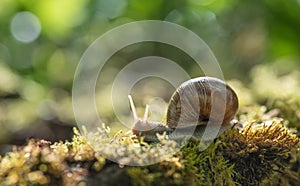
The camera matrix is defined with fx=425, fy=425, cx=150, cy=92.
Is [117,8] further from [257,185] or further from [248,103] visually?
[257,185]

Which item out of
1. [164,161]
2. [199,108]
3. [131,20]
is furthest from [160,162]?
[131,20]

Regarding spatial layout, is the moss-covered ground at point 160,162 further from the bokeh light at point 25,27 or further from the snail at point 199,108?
the bokeh light at point 25,27

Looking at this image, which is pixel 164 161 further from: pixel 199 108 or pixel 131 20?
pixel 131 20

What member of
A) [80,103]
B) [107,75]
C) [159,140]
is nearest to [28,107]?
[80,103]

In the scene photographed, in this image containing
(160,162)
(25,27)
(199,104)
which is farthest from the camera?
(25,27)

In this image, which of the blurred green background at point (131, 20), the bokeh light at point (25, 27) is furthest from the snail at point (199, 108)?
the bokeh light at point (25, 27)

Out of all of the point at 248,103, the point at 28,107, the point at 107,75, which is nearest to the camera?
the point at 248,103

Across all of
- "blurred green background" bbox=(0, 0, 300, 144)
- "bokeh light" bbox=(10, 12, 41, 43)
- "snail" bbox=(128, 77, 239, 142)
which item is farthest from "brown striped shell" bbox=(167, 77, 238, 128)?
"bokeh light" bbox=(10, 12, 41, 43)
